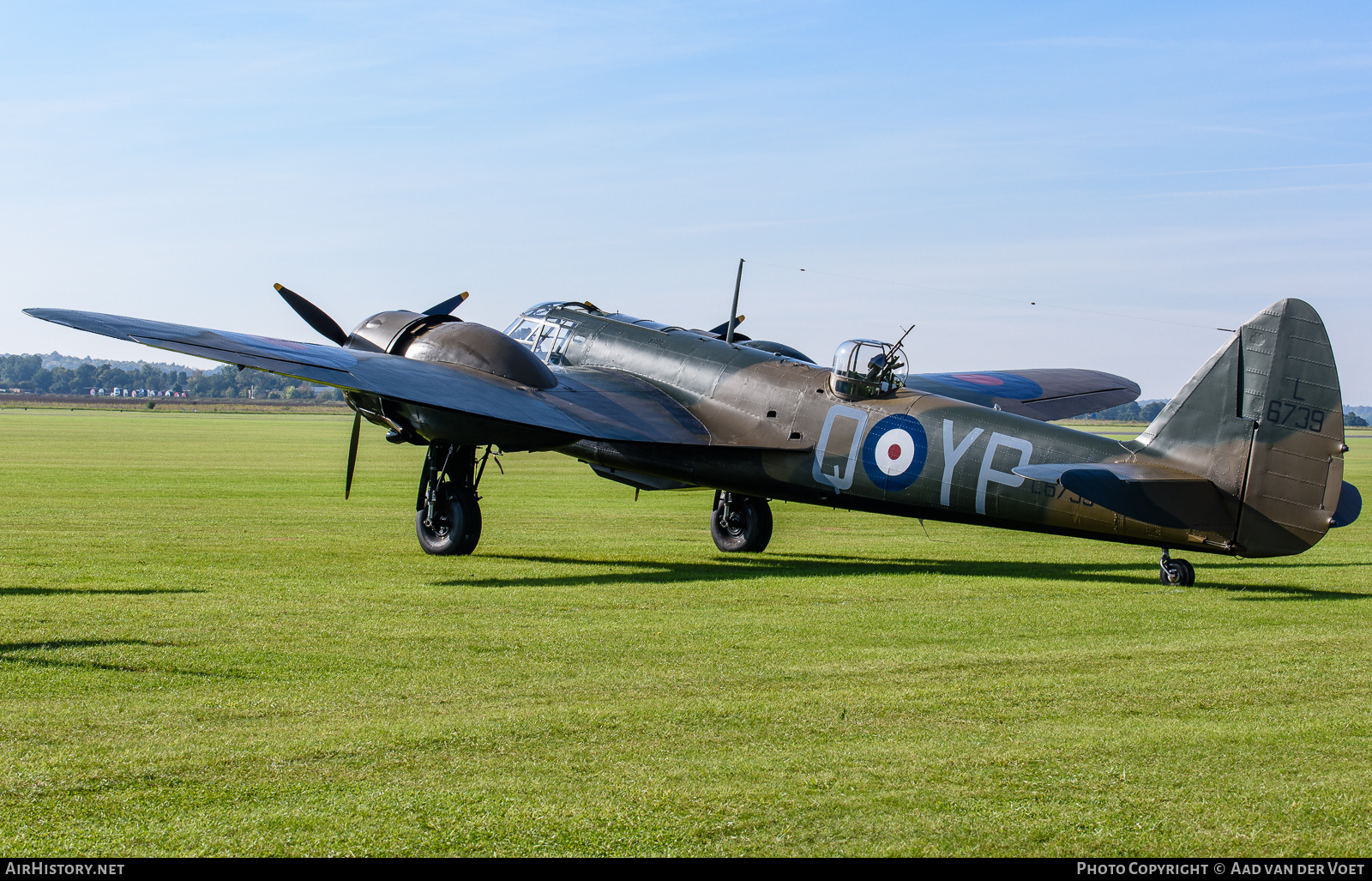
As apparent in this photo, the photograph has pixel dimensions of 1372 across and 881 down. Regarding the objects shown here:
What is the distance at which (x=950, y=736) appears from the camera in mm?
7109

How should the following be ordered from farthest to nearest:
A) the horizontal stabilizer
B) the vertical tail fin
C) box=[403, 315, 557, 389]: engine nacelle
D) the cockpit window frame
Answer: the cockpit window frame → box=[403, 315, 557, 389]: engine nacelle → the horizontal stabilizer → the vertical tail fin

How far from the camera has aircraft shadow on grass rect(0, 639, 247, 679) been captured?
27.8ft

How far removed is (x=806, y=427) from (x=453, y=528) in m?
4.93

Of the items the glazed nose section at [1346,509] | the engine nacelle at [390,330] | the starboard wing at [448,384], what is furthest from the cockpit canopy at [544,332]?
the glazed nose section at [1346,509]

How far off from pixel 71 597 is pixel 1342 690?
426 inches

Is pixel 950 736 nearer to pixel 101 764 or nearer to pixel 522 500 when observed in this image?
Answer: pixel 101 764

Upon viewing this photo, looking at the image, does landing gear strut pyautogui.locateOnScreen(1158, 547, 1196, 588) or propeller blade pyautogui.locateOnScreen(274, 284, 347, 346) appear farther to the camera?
propeller blade pyautogui.locateOnScreen(274, 284, 347, 346)

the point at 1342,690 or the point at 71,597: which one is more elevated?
the point at 1342,690

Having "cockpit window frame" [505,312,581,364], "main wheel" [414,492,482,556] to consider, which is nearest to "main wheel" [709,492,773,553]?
"cockpit window frame" [505,312,581,364]

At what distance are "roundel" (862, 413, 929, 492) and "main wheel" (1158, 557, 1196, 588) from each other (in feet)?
9.78

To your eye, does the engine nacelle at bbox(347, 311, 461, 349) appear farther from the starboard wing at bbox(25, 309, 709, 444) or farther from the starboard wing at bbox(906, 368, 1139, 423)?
the starboard wing at bbox(906, 368, 1139, 423)

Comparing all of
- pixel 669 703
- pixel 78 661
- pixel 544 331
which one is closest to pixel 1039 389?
pixel 544 331
